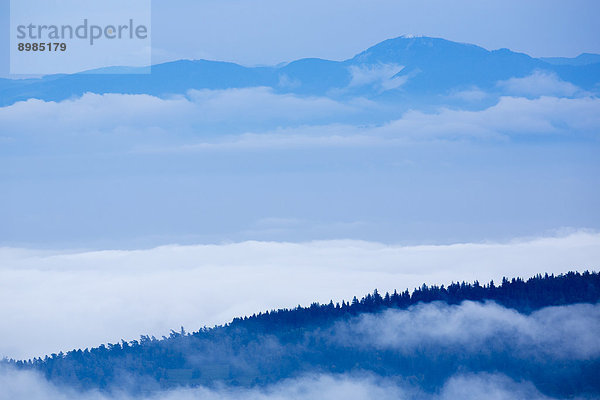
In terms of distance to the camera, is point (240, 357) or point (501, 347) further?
point (501, 347)

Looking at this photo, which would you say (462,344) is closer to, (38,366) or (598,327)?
(598,327)

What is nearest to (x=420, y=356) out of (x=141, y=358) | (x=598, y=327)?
(x=598, y=327)

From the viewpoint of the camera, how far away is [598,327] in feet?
582

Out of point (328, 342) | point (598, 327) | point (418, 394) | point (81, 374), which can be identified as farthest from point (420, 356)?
point (81, 374)

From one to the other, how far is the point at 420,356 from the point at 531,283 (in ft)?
85.6

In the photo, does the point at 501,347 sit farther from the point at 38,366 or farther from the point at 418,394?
the point at 38,366

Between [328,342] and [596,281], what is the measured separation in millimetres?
52500

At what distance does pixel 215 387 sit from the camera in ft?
569

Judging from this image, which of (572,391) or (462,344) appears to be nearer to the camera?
(572,391)

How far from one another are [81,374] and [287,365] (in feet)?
130

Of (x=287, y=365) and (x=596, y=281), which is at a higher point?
(x=596, y=281)

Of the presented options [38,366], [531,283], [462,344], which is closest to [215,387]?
[38,366]

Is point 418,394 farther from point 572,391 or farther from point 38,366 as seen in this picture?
point 38,366

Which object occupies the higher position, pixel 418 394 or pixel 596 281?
pixel 596 281
